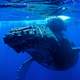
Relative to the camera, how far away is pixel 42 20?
4953 mm

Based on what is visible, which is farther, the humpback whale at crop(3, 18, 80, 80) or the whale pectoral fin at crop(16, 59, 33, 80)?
the whale pectoral fin at crop(16, 59, 33, 80)

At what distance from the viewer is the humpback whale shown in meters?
4.66

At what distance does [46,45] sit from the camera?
475cm

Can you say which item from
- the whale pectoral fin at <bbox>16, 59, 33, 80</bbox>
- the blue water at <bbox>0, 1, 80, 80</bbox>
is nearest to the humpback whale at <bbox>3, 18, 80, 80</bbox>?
the whale pectoral fin at <bbox>16, 59, 33, 80</bbox>

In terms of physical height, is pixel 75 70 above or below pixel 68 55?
below

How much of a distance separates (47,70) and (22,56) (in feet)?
2.27

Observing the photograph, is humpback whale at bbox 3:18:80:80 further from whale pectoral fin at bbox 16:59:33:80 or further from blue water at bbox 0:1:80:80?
blue water at bbox 0:1:80:80

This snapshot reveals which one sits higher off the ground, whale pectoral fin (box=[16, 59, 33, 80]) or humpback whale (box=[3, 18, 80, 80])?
humpback whale (box=[3, 18, 80, 80])

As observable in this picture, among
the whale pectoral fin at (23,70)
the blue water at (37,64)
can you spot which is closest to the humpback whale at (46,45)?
the whale pectoral fin at (23,70)

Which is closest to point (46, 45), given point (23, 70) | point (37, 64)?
point (37, 64)

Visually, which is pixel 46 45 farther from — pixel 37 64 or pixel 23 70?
pixel 23 70

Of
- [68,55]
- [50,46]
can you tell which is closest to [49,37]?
[50,46]

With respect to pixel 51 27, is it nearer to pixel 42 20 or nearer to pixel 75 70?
pixel 42 20

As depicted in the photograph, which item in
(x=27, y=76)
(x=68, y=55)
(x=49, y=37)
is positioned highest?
(x=49, y=37)
